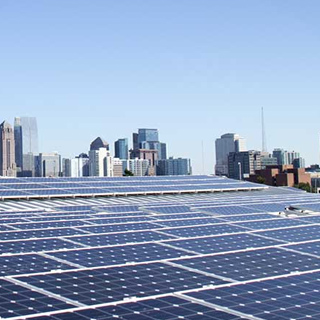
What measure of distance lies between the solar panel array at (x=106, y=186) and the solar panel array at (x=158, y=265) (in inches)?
484

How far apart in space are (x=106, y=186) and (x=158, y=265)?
153ft

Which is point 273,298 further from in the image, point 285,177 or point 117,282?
point 285,177

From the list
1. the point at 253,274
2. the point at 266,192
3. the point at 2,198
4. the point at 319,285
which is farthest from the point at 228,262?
the point at 266,192

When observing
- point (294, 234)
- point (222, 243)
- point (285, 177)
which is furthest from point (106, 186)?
point (285, 177)

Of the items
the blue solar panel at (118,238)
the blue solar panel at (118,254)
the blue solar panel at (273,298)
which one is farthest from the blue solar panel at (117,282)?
the blue solar panel at (118,238)

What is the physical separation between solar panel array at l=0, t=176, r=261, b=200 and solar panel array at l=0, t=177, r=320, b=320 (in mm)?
12301

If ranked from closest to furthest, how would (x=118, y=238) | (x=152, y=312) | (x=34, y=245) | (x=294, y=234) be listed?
1. (x=152, y=312)
2. (x=34, y=245)
3. (x=118, y=238)
4. (x=294, y=234)

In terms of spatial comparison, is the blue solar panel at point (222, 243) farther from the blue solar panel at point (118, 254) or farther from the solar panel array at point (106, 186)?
the solar panel array at point (106, 186)

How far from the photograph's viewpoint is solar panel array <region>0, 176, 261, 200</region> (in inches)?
2672

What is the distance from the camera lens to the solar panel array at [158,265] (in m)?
22.2

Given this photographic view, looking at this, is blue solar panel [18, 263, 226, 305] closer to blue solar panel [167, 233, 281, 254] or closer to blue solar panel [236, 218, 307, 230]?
blue solar panel [167, 233, 281, 254]

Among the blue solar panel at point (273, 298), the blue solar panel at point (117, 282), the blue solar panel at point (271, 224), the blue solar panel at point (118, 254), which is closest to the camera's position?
the blue solar panel at point (273, 298)

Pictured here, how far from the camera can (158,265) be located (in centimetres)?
2994

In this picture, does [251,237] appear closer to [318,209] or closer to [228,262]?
[228,262]
